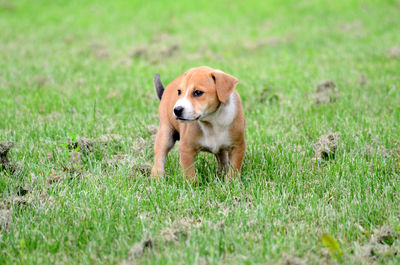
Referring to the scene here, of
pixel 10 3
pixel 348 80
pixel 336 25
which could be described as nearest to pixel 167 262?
pixel 348 80

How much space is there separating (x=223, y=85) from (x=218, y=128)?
449 mm

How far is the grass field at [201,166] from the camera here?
3242 mm

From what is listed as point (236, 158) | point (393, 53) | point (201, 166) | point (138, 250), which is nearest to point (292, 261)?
point (138, 250)

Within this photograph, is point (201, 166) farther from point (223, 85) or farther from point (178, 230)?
point (178, 230)

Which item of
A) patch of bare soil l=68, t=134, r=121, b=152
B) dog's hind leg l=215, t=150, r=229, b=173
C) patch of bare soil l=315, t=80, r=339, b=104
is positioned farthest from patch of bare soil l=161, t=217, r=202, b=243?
patch of bare soil l=315, t=80, r=339, b=104

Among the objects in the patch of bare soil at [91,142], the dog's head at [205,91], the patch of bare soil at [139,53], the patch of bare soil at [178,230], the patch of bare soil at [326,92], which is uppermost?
the patch of bare soil at [139,53]

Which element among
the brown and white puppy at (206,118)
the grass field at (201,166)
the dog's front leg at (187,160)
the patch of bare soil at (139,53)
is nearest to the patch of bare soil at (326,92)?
the grass field at (201,166)

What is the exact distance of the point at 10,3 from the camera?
2039cm

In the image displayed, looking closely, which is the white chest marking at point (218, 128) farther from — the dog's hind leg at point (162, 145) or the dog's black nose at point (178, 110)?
the dog's hind leg at point (162, 145)

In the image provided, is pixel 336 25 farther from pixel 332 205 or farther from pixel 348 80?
pixel 332 205

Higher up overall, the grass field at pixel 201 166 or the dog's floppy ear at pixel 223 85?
the dog's floppy ear at pixel 223 85

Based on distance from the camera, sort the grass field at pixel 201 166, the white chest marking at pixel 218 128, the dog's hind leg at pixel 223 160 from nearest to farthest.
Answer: the grass field at pixel 201 166 < the white chest marking at pixel 218 128 < the dog's hind leg at pixel 223 160

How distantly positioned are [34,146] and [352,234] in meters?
3.78

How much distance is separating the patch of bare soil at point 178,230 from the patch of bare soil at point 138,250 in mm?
120
